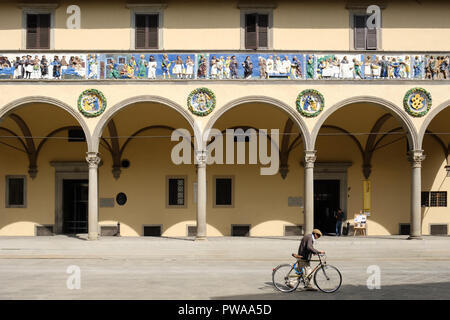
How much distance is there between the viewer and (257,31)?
726 inches

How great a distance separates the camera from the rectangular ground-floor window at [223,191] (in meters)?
21.1

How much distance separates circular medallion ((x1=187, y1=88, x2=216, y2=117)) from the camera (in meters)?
17.5

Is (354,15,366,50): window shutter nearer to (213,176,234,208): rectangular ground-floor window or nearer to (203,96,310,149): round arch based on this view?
(203,96,310,149): round arch

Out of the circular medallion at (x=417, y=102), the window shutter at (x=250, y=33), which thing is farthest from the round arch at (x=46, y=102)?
the circular medallion at (x=417, y=102)

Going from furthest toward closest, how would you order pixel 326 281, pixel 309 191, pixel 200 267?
pixel 309 191 → pixel 200 267 → pixel 326 281

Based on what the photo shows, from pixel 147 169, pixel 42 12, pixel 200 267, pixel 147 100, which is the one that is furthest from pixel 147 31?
pixel 200 267

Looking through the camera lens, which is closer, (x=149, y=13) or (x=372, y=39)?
(x=149, y=13)

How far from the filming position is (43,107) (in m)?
19.4

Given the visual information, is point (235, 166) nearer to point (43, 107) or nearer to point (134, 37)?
point (134, 37)

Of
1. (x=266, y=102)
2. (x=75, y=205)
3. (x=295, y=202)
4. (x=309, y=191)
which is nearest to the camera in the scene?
(x=309, y=191)

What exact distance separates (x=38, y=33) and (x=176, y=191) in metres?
8.16

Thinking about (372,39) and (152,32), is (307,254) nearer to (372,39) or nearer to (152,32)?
(372,39)

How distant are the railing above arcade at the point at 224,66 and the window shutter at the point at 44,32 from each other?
3.54 ft

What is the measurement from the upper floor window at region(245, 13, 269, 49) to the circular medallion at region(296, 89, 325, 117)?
2.46 metres
